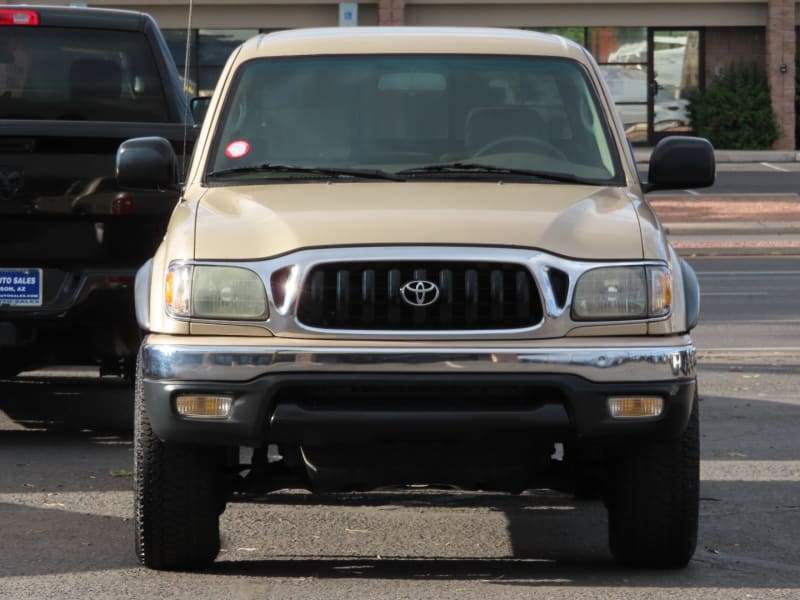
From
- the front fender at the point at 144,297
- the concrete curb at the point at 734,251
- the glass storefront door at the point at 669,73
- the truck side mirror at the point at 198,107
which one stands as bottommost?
the concrete curb at the point at 734,251

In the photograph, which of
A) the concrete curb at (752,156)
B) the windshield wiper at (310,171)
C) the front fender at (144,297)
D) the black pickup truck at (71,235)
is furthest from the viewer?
the concrete curb at (752,156)

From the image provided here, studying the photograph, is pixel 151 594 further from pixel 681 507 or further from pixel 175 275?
pixel 681 507

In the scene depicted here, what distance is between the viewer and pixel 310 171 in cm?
689

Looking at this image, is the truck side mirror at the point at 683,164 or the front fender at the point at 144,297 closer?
the front fender at the point at 144,297

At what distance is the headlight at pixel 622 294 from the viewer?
19.5 ft

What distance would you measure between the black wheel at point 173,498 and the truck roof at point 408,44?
5.93 feet

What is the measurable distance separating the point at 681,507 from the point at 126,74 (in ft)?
15.7

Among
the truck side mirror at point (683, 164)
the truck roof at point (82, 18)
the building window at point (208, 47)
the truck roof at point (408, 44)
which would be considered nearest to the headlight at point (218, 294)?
the truck roof at point (408, 44)

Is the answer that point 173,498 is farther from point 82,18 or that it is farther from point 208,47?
point 208,47

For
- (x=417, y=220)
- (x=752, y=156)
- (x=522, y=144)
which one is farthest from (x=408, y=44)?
(x=752, y=156)

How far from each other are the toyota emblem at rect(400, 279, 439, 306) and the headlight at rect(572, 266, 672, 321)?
454 millimetres

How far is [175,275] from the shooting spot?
608 cm

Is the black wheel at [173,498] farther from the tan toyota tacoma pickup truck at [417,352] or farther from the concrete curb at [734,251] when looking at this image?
the concrete curb at [734,251]

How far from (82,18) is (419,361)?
4.69m
